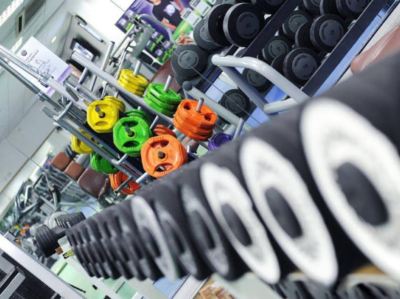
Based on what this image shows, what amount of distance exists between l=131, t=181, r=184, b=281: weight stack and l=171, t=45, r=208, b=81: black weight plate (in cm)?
289

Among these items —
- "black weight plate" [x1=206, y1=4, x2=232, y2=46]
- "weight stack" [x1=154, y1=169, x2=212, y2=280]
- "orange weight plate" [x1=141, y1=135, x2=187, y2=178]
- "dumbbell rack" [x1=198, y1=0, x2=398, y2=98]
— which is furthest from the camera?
"black weight plate" [x1=206, y1=4, x2=232, y2=46]

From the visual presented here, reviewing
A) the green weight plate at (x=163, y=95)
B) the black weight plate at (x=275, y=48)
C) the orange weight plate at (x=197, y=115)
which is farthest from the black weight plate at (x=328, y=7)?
the green weight plate at (x=163, y=95)

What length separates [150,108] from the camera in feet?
11.9

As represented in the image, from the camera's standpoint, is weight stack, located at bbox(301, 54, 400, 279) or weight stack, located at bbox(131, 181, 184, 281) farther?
weight stack, located at bbox(131, 181, 184, 281)

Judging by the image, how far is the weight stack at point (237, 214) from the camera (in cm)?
57

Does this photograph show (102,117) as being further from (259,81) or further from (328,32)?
(328,32)

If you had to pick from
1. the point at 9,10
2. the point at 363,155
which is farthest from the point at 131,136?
the point at 9,10

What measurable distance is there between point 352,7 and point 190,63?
44.5 inches

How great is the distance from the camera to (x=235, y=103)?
3.98m

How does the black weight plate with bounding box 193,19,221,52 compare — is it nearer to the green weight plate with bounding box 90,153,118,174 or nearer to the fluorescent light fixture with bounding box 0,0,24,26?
the green weight plate with bounding box 90,153,118,174

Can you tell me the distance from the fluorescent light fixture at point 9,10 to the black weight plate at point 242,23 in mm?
3403

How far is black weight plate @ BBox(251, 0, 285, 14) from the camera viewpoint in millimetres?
3150

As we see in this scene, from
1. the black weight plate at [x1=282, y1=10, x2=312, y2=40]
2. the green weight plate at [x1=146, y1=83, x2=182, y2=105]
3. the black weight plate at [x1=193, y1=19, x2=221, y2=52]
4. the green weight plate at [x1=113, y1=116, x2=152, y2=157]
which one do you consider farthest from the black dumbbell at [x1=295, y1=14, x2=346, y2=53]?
the green weight plate at [x1=113, y1=116, x2=152, y2=157]

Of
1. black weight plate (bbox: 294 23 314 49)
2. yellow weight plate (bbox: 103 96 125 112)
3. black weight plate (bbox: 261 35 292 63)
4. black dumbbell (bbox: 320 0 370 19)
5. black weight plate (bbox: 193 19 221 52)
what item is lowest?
yellow weight plate (bbox: 103 96 125 112)
